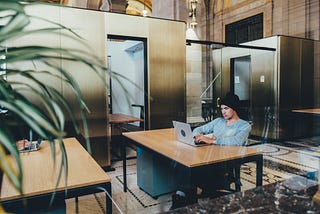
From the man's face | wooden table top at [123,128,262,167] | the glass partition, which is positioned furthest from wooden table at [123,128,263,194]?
the glass partition

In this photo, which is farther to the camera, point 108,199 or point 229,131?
point 229,131

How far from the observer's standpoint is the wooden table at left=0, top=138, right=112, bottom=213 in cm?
125

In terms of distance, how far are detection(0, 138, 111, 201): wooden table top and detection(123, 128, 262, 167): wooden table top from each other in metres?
0.59

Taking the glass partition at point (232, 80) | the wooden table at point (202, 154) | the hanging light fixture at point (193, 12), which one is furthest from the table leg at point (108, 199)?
the hanging light fixture at point (193, 12)

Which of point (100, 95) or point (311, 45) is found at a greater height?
point (311, 45)

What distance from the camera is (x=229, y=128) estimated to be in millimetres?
2473

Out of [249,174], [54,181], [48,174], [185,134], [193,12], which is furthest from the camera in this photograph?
[193,12]

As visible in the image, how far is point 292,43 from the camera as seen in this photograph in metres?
5.71

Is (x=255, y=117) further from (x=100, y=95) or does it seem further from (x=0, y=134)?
(x=0, y=134)

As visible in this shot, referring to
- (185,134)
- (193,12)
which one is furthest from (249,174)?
(193,12)

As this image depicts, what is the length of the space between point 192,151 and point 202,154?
0.12 m

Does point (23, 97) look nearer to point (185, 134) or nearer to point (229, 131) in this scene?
point (185, 134)

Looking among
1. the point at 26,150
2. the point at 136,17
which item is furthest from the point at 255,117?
the point at 26,150

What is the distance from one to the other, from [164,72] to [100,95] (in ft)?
3.72
